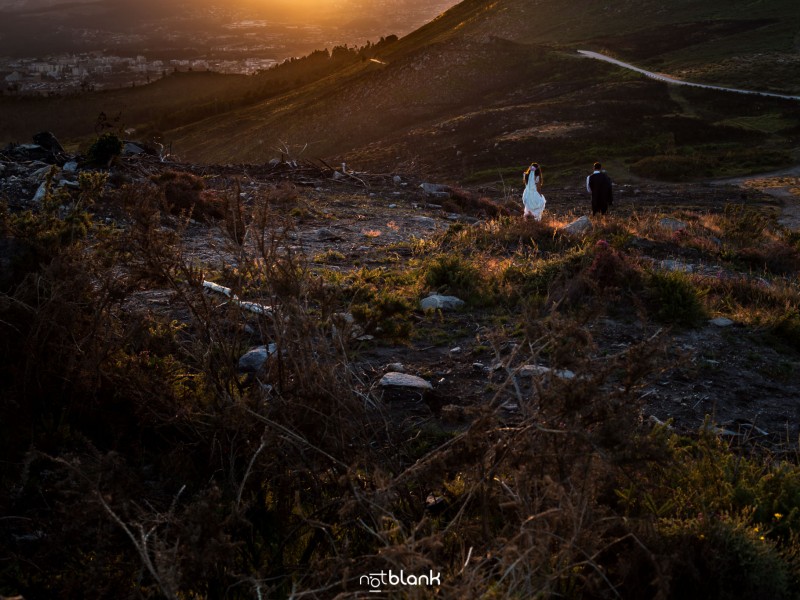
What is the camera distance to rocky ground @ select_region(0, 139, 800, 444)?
475 cm

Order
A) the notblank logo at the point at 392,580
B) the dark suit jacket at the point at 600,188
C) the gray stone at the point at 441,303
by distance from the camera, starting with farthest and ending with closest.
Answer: the dark suit jacket at the point at 600,188 → the gray stone at the point at 441,303 → the notblank logo at the point at 392,580

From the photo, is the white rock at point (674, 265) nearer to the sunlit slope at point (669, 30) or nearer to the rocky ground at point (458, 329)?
the rocky ground at point (458, 329)

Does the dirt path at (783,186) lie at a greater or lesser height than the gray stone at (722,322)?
lesser

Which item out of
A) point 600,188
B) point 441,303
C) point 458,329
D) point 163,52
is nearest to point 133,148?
point 600,188

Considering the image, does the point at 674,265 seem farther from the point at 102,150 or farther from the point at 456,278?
the point at 102,150

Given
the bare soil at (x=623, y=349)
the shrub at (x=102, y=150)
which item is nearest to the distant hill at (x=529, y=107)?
the shrub at (x=102, y=150)

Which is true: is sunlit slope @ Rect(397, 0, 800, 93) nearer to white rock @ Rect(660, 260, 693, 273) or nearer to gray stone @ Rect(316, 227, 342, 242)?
white rock @ Rect(660, 260, 693, 273)

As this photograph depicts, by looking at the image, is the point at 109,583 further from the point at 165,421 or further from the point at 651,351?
the point at 651,351

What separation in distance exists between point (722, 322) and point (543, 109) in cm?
3568

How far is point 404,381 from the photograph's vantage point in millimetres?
5113

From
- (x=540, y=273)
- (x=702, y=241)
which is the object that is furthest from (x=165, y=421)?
(x=702, y=241)

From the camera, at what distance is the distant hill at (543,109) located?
32.5m

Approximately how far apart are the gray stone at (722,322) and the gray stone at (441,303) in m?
2.45

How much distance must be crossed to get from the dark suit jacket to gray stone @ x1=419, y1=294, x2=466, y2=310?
823 centimetres
